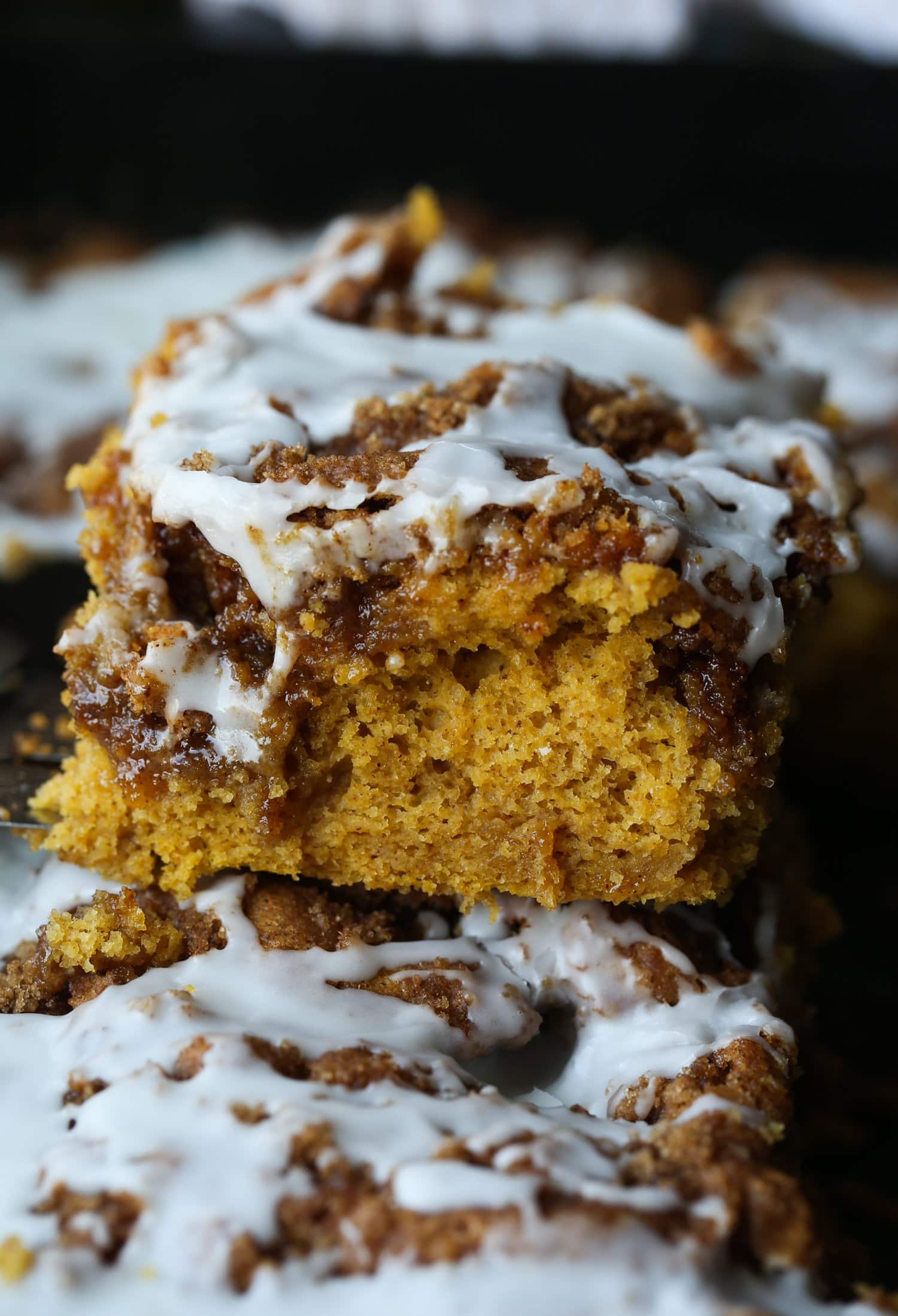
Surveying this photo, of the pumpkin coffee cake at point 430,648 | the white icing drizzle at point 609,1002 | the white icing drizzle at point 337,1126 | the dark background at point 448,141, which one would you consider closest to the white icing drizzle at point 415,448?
the pumpkin coffee cake at point 430,648

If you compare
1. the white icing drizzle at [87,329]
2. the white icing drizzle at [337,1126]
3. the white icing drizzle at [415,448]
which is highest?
the white icing drizzle at [415,448]

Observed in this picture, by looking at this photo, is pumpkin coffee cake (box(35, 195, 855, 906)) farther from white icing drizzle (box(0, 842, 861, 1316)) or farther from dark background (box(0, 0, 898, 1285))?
dark background (box(0, 0, 898, 1285))

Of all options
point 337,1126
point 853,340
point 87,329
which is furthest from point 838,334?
point 337,1126

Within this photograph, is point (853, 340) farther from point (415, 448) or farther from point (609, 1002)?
point (609, 1002)

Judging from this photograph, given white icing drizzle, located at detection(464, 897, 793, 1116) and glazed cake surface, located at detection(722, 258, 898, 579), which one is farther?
glazed cake surface, located at detection(722, 258, 898, 579)

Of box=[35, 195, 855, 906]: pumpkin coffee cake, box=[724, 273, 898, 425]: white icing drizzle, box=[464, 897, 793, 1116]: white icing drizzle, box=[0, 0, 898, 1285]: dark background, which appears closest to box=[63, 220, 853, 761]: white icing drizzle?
box=[35, 195, 855, 906]: pumpkin coffee cake

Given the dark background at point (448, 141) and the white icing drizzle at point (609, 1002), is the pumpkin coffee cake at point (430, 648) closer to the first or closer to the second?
the white icing drizzle at point (609, 1002)
